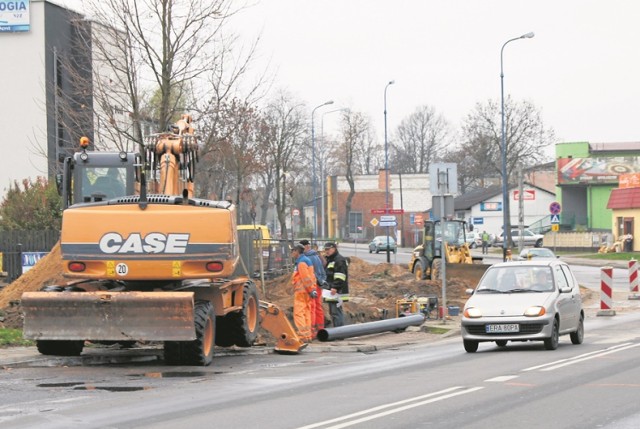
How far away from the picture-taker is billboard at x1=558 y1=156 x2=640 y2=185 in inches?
3580

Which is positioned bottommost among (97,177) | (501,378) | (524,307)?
(501,378)

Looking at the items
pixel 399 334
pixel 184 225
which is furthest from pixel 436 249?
pixel 184 225

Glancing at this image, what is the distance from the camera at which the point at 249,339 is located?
808 inches

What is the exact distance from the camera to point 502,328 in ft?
62.3

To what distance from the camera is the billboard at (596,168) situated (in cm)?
9094

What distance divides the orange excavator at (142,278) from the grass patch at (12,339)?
5.41 feet

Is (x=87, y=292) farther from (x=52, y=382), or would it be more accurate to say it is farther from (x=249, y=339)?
(x=249, y=339)

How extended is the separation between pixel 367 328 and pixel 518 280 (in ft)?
12.5

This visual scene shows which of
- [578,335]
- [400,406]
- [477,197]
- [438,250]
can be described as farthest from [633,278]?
[477,197]

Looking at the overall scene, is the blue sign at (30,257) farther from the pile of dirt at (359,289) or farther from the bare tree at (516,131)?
the bare tree at (516,131)

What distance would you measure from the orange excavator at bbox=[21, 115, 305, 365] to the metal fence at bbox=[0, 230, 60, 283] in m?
19.1

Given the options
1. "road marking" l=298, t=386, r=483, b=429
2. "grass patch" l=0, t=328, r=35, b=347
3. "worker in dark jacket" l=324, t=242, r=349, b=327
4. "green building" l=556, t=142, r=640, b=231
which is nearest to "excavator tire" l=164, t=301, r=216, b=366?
"grass patch" l=0, t=328, r=35, b=347

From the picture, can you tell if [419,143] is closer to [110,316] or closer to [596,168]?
[596,168]

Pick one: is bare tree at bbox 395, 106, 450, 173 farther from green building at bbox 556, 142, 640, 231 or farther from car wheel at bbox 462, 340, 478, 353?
car wheel at bbox 462, 340, 478, 353
